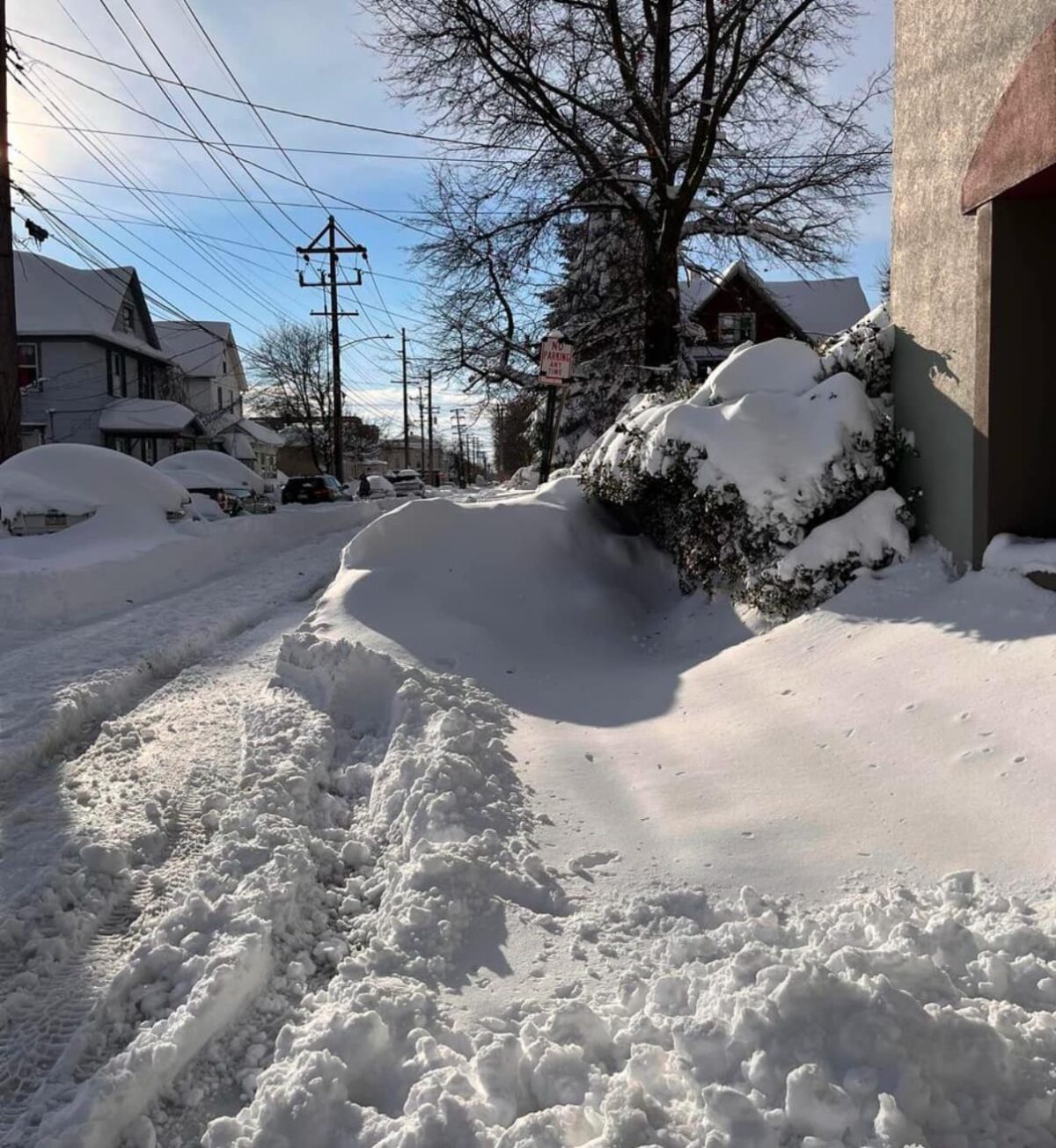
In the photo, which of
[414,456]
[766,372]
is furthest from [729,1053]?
[414,456]

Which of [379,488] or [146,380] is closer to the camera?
[146,380]

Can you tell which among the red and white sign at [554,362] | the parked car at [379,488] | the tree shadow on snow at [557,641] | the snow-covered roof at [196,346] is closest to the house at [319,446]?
the snow-covered roof at [196,346]

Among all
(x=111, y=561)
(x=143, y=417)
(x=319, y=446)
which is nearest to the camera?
(x=111, y=561)

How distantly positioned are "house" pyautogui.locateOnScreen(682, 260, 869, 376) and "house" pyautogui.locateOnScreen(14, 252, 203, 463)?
20.9 m

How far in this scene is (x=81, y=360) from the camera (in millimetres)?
35250

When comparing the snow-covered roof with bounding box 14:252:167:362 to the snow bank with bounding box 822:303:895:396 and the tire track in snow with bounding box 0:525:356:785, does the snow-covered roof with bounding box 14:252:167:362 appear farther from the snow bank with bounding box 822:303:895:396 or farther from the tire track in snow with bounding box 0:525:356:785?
the snow bank with bounding box 822:303:895:396

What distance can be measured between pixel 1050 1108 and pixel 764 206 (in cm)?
1667

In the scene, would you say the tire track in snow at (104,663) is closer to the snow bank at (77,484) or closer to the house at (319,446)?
the snow bank at (77,484)

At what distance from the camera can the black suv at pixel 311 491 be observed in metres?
32.6

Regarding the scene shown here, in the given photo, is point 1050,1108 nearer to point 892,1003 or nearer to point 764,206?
point 892,1003

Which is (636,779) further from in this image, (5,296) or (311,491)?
(311,491)

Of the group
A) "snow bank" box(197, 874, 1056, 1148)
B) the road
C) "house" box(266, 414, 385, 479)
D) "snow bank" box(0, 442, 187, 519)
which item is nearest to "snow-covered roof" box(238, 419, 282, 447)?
"house" box(266, 414, 385, 479)

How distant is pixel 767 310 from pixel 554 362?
25360 mm

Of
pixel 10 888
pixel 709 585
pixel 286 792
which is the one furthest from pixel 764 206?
pixel 10 888
